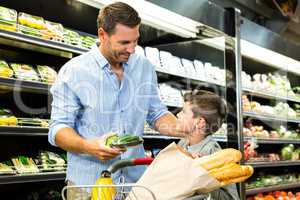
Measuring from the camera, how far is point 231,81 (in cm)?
447

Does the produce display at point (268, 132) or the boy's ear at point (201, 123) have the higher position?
the boy's ear at point (201, 123)

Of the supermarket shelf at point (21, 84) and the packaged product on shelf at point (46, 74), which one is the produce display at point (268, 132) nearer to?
the packaged product on shelf at point (46, 74)

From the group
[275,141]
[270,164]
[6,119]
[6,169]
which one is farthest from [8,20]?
[275,141]

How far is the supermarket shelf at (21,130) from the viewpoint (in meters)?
2.68

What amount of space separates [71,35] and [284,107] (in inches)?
154

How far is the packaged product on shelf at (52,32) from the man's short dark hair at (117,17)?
1.05m

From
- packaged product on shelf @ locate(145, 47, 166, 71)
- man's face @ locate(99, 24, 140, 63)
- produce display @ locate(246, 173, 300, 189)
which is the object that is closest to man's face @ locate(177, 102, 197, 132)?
man's face @ locate(99, 24, 140, 63)

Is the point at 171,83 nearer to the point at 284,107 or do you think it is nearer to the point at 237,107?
→ the point at 237,107

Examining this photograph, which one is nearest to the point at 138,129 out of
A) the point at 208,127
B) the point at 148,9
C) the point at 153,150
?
the point at 208,127

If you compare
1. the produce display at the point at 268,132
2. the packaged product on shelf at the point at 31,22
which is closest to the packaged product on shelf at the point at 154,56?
the packaged product on shelf at the point at 31,22

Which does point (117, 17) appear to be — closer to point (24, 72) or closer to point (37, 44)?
point (37, 44)

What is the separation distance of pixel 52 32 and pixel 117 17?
1.18 meters

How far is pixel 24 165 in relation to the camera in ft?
9.75

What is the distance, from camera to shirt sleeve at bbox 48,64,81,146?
1.97 metres
